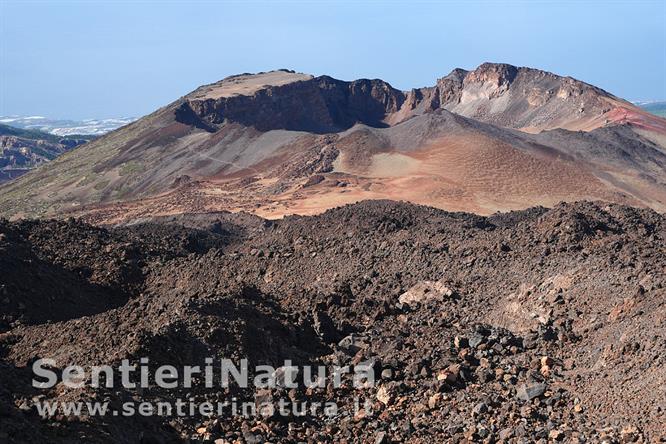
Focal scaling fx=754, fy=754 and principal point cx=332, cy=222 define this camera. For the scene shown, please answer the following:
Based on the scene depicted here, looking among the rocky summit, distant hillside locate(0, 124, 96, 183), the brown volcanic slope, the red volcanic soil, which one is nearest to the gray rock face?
the rocky summit

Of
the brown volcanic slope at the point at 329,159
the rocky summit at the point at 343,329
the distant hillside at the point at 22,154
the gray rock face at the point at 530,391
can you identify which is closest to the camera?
the rocky summit at the point at 343,329

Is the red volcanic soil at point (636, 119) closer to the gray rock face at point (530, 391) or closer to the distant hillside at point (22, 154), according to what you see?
the gray rock face at point (530, 391)

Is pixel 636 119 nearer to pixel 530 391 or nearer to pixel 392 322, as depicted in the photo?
pixel 392 322

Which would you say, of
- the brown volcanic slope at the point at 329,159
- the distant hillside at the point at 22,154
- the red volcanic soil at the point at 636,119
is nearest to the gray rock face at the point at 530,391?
the brown volcanic slope at the point at 329,159

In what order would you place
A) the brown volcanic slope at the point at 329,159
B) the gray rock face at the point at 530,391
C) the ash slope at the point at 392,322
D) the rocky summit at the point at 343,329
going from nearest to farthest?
the rocky summit at the point at 343,329 → the ash slope at the point at 392,322 → the gray rock face at the point at 530,391 → the brown volcanic slope at the point at 329,159

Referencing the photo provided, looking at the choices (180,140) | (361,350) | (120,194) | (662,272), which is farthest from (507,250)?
(180,140)

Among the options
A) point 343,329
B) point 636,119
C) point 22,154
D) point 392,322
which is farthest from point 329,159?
point 22,154

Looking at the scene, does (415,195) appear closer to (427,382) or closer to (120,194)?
(120,194)
